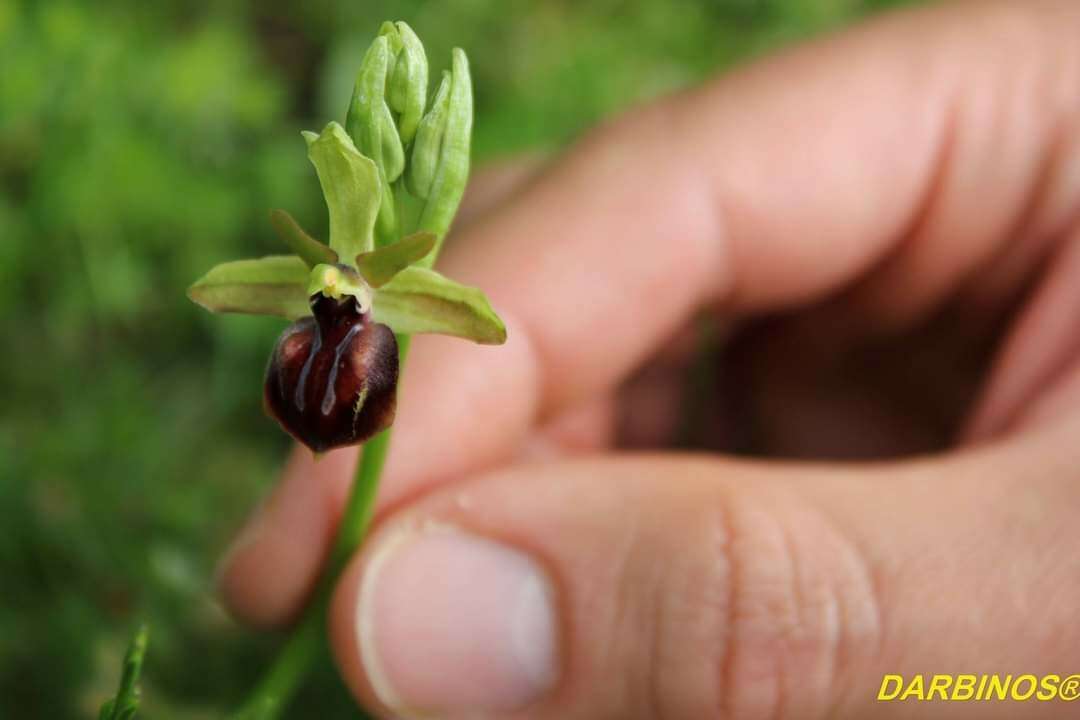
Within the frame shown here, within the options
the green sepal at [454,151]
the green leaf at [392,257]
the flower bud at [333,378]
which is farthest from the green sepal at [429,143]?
the flower bud at [333,378]

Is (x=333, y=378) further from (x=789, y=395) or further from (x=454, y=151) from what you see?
(x=789, y=395)

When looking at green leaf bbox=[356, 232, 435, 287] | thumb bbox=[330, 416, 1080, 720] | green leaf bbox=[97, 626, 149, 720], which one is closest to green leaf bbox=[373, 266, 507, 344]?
green leaf bbox=[356, 232, 435, 287]

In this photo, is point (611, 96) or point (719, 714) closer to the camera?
point (719, 714)

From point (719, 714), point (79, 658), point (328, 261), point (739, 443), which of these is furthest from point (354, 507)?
point (739, 443)

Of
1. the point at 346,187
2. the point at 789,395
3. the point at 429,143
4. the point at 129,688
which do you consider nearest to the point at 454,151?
the point at 429,143

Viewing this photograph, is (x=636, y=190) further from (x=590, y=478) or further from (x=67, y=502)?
(x=67, y=502)

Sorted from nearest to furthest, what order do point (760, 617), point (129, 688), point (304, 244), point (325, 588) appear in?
point (129, 688) → point (304, 244) → point (760, 617) → point (325, 588)

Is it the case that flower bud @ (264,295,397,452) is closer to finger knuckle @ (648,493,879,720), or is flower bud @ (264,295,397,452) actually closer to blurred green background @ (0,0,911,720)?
finger knuckle @ (648,493,879,720)
